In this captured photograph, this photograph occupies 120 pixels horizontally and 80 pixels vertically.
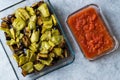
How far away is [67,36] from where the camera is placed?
1031 millimetres

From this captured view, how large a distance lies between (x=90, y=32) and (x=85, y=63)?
89 mm

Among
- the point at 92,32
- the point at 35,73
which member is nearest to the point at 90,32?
the point at 92,32

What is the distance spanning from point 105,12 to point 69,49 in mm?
147

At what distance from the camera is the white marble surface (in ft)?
3.30

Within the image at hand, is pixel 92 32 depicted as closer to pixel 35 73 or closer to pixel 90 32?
pixel 90 32

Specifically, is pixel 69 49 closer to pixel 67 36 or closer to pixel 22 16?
pixel 67 36

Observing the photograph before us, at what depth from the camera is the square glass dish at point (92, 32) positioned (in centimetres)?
99

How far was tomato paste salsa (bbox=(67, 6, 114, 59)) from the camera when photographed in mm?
990

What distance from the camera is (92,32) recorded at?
997 millimetres

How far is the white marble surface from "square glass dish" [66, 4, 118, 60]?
0.02 m

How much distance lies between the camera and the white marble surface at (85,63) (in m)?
1.01

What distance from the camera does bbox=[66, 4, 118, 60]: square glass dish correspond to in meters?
0.99

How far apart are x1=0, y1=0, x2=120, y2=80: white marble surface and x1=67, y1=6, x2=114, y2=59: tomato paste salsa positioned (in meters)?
0.03

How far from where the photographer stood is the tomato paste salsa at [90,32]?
0.99 metres
